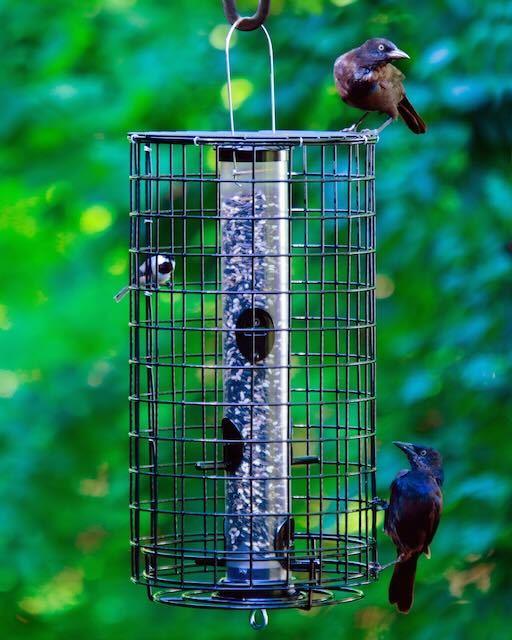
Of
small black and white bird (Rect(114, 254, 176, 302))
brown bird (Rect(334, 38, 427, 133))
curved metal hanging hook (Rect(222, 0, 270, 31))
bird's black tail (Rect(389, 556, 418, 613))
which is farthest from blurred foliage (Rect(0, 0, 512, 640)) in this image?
curved metal hanging hook (Rect(222, 0, 270, 31))

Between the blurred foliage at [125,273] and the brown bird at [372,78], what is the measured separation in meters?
1.05

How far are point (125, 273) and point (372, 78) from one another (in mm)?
3362

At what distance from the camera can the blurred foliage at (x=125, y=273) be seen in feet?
24.3

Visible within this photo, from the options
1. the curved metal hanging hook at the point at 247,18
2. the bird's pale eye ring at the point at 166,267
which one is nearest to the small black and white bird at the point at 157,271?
the bird's pale eye ring at the point at 166,267

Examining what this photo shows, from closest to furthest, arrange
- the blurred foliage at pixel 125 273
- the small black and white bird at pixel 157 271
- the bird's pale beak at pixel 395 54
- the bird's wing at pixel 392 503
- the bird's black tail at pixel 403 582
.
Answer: the small black and white bird at pixel 157 271 < the bird's pale beak at pixel 395 54 < the bird's wing at pixel 392 503 < the bird's black tail at pixel 403 582 < the blurred foliage at pixel 125 273

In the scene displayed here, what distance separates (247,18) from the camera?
5016 millimetres

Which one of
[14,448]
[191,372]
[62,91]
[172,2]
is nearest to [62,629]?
[14,448]

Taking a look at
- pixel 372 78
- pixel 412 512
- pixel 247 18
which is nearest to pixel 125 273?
pixel 372 78

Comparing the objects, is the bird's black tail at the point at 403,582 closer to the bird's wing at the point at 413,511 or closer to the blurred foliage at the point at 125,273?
the bird's wing at the point at 413,511

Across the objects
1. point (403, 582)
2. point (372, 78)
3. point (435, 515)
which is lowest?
point (403, 582)

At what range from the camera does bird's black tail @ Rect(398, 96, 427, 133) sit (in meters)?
6.34

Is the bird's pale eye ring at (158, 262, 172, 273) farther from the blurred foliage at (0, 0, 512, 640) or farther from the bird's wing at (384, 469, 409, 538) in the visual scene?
the blurred foliage at (0, 0, 512, 640)

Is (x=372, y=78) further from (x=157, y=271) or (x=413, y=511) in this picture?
(x=413, y=511)

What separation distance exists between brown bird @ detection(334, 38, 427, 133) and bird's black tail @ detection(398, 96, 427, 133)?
0.45 ft
